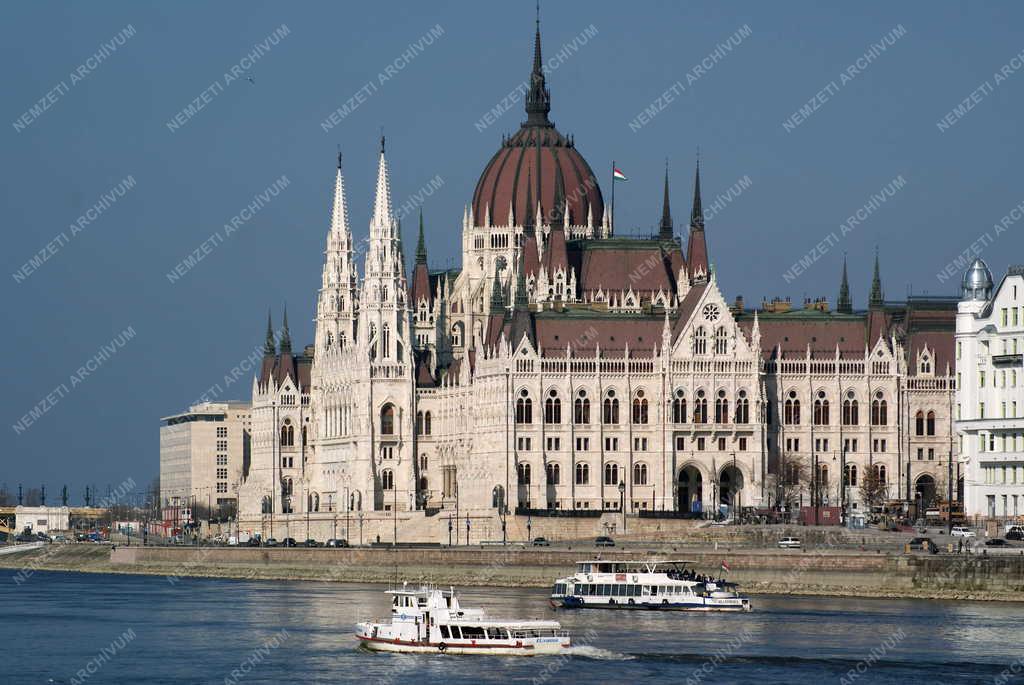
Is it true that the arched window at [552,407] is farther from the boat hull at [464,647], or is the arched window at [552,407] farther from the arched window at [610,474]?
the boat hull at [464,647]

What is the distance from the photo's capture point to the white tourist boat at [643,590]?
13975 cm

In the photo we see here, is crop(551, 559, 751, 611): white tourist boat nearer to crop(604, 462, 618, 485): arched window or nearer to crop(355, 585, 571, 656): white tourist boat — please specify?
crop(355, 585, 571, 656): white tourist boat

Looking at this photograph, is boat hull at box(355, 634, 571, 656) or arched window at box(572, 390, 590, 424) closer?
boat hull at box(355, 634, 571, 656)

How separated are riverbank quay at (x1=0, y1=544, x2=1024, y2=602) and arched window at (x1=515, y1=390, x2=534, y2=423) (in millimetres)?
19712

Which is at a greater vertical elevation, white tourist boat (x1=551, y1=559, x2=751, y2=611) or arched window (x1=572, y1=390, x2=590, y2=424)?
arched window (x1=572, y1=390, x2=590, y2=424)

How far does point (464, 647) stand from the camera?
120m

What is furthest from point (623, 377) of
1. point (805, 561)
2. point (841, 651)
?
point (841, 651)

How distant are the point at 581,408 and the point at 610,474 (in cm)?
519

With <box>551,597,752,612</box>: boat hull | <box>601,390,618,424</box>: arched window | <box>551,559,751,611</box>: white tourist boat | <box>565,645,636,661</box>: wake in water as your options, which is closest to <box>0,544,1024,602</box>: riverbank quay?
<box>551,559,751,611</box>: white tourist boat

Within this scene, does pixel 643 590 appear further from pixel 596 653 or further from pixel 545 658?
pixel 596 653

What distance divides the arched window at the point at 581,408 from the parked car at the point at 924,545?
4515 centimetres

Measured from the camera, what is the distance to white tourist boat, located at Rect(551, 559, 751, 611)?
140 metres

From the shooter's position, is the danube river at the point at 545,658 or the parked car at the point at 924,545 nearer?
the danube river at the point at 545,658

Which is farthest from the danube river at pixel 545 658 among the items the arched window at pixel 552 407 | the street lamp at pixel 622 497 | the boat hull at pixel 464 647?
the arched window at pixel 552 407
